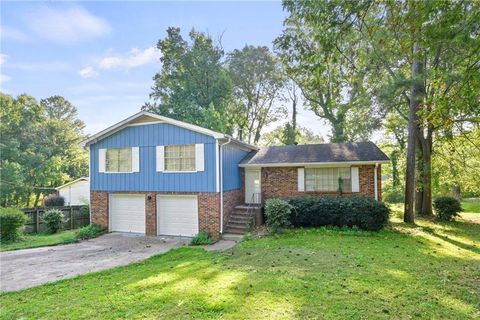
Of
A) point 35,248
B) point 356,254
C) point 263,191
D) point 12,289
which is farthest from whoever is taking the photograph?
point 263,191

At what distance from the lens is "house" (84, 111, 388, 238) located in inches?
465

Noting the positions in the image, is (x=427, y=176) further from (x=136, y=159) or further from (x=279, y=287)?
(x=136, y=159)

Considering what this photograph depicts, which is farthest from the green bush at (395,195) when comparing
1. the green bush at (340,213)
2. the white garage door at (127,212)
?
the white garage door at (127,212)

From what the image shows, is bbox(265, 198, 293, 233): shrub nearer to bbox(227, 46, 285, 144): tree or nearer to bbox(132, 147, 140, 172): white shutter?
bbox(132, 147, 140, 172): white shutter

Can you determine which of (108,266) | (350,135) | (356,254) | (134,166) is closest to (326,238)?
(356,254)

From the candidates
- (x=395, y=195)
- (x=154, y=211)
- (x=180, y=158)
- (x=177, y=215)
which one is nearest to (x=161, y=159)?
(x=180, y=158)

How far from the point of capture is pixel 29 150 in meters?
27.2

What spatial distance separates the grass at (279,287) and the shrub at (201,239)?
1709 mm

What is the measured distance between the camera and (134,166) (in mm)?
12953

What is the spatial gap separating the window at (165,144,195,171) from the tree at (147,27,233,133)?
1257 centimetres

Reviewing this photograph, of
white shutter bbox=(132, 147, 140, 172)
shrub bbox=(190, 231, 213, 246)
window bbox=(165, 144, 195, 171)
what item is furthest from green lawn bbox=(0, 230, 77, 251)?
shrub bbox=(190, 231, 213, 246)

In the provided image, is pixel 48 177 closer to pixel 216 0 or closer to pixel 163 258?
pixel 163 258

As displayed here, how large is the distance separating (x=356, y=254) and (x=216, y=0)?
881cm

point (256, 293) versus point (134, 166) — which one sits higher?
point (134, 166)
